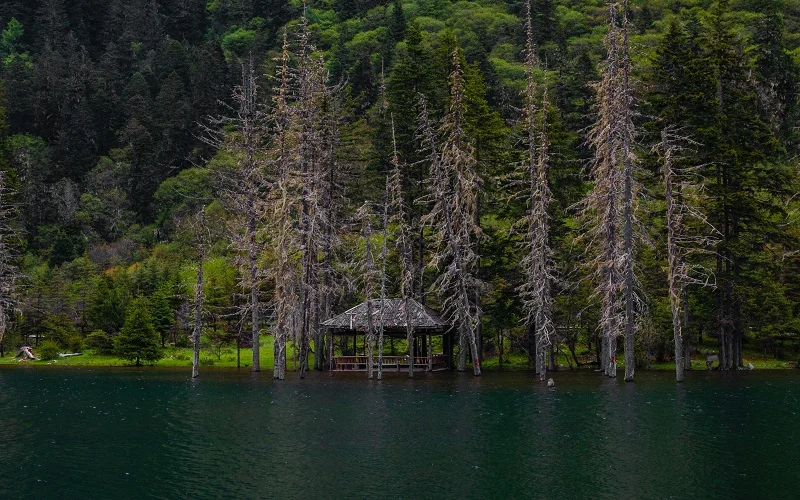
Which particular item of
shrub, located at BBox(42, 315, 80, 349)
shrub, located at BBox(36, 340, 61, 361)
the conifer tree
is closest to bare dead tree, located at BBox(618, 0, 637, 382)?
the conifer tree

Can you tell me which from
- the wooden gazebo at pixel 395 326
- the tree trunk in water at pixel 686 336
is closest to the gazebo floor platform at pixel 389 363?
the wooden gazebo at pixel 395 326

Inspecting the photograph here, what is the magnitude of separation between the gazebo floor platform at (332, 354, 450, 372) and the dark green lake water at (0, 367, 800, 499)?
15.0m

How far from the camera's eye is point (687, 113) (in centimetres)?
5612

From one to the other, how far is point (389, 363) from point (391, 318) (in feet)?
22.1

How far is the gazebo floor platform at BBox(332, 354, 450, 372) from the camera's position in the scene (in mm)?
61812

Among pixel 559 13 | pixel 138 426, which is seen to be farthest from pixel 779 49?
pixel 138 426

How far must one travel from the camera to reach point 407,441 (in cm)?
2898

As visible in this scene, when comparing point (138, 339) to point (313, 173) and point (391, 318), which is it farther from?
point (391, 318)

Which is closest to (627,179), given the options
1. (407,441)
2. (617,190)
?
(617,190)

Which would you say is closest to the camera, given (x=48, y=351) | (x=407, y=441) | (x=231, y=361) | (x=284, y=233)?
(x=407, y=441)

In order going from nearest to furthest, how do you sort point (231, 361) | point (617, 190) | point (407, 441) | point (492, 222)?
point (407, 441) < point (617, 190) < point (231, 361) < point (492, 222)

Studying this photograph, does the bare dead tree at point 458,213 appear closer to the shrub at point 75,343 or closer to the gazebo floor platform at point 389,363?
the gazebo floor platform at point 389,363

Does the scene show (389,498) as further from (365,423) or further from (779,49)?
(779,49)

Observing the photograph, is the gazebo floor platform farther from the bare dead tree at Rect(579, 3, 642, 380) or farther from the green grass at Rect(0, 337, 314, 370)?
the bare dead tree at Rect(579, 3, 642, 380)
